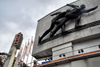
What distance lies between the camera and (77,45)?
13.5m

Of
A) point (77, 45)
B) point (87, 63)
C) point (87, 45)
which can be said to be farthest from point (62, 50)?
point (87, 63)

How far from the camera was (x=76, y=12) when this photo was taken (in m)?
15.4

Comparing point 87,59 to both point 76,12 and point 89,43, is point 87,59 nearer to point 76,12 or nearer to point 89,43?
point 89,43

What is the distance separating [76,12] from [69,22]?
1.98 metres

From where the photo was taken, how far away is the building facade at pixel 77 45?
10.6 metres

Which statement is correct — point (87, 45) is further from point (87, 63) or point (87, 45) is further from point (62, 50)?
point (62, 50)

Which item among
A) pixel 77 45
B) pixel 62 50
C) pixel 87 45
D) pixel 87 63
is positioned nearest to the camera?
pixel 87 63

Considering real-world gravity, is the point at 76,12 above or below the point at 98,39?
above

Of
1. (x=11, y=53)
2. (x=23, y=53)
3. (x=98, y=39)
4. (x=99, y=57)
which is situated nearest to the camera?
(x=99, y=57)

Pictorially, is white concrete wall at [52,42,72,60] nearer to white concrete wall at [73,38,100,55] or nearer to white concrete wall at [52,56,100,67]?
white concrete wall at [73,38,100,55]

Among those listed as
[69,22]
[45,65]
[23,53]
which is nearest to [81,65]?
[45,65]

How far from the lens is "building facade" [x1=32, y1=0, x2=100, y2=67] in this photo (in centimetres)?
1061

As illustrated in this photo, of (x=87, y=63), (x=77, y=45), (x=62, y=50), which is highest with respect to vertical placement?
(x=77, y=45)

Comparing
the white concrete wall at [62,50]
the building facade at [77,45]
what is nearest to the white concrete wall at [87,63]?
the building facade at [77,45]
